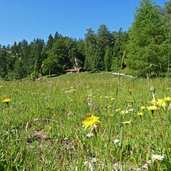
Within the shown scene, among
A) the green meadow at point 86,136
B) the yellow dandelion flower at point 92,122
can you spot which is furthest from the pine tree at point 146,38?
the yellow dandelion flower at point 92,122

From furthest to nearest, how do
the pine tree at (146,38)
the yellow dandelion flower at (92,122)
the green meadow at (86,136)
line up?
the pine tree at (146,38)
the green meadow at (86,136)
the yellow dandelion flower at (92,122)

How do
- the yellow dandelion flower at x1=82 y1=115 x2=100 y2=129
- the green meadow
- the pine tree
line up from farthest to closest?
the pine tree
the green meadow
the yellow dandelion flower at x1=82 y1=115 x2=100 y2=129

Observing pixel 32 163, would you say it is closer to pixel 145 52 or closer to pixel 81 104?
pixel 81 104

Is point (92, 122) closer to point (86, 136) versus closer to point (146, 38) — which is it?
point (86, 136)

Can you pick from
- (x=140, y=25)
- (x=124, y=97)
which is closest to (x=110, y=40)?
(x=140, y=25)

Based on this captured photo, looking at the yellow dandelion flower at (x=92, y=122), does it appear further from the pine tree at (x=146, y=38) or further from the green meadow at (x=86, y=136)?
the pine tree at (x=146, y=38)

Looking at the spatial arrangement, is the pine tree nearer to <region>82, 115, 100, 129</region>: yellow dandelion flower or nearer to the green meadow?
the green meadow

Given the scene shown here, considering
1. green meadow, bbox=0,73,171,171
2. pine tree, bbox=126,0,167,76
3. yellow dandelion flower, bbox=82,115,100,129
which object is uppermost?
pine tree, bbox=126,0,167,76

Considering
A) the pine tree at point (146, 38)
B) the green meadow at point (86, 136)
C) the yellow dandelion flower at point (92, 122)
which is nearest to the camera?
the yellow dandelion flower at point (92, 122)

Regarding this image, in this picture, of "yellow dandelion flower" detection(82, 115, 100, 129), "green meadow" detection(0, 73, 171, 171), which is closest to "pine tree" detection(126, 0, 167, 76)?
"green meadow" detection(0, 73, 171, 171)

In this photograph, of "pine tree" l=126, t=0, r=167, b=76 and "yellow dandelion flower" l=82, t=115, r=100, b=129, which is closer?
"yellow dandelion flower" l=82, t=115, r=100, b=129

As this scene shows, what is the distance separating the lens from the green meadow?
1.78 metres

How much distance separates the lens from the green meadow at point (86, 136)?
1.78 m

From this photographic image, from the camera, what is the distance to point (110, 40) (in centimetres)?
9162
